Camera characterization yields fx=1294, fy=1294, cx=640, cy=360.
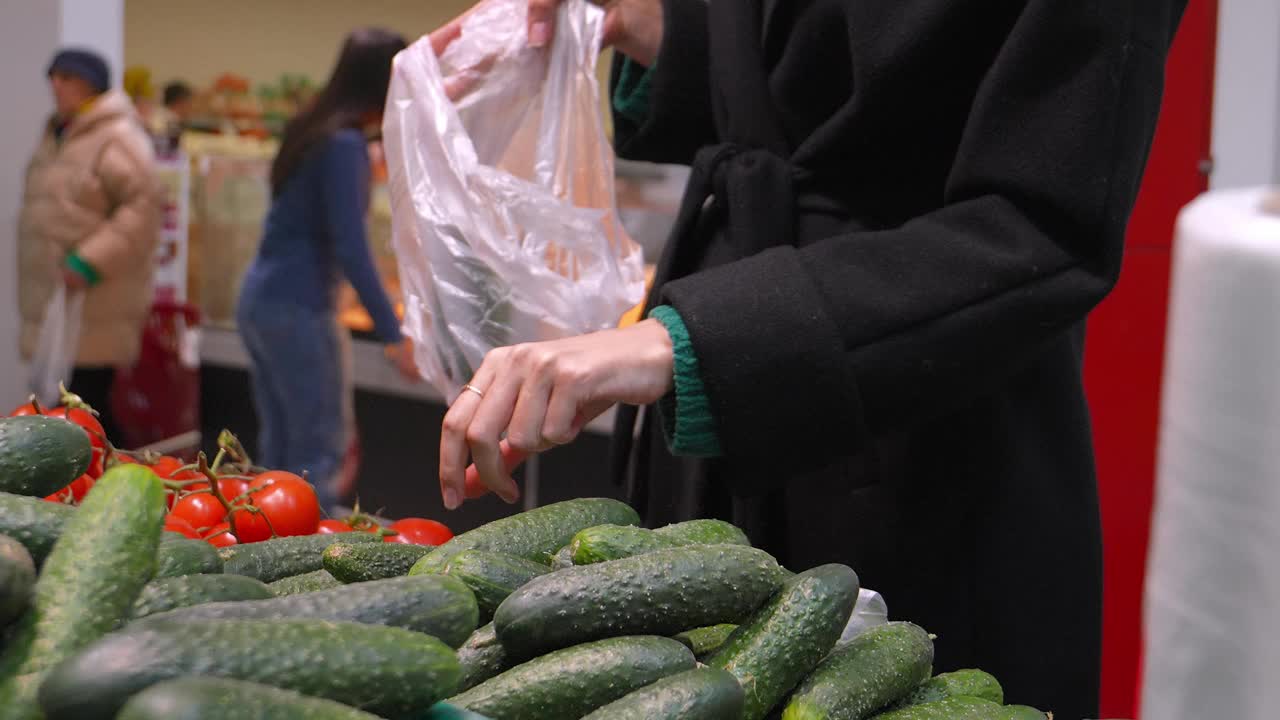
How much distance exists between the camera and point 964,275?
127cm

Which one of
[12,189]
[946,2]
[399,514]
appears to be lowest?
[399,514]

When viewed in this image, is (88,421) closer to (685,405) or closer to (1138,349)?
(685,405)

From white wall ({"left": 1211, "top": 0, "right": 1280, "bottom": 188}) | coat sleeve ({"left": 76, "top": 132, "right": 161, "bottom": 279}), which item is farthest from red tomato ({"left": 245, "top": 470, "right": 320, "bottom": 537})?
coat sleeve ({"left": 76, "top": 132, "right": 161, "bottom": 279})

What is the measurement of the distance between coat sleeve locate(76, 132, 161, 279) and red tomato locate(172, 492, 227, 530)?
3.73 meters

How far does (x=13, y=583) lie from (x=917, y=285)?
839 millimetres

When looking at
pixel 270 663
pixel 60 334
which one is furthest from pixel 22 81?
pixel 270 663

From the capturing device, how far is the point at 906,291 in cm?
126

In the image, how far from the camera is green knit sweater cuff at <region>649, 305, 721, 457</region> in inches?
48.4

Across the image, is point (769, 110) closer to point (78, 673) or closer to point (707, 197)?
point (707, 197)

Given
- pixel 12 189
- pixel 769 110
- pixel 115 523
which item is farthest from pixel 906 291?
pixel 12 189

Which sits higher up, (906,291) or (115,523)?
(906,291)

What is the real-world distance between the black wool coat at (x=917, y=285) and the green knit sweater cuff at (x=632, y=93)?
6 centimetres

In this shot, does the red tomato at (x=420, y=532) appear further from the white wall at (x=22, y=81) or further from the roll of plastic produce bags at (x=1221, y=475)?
the white wall at (x=22, y=81)

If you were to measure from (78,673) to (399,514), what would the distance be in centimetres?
397
